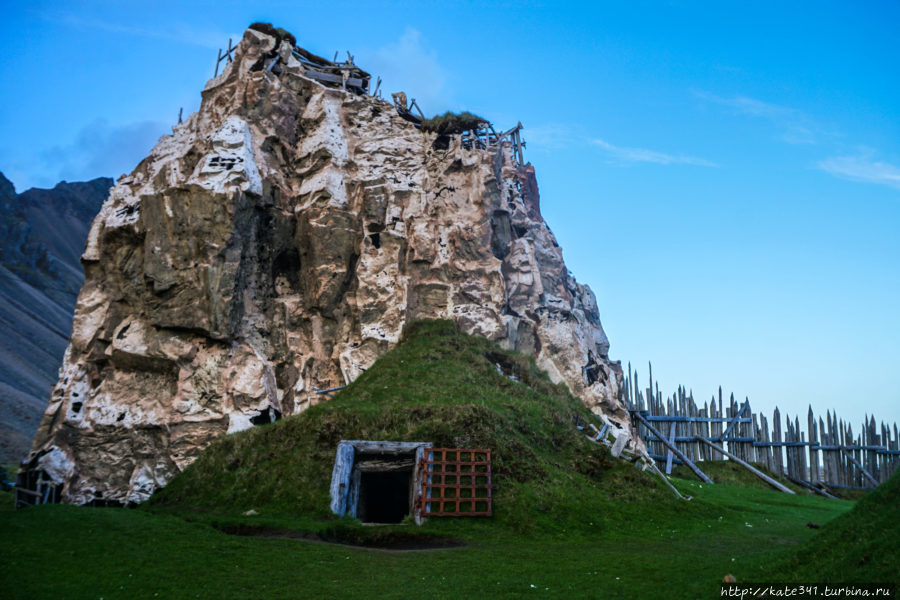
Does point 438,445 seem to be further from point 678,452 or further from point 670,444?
point 670,444

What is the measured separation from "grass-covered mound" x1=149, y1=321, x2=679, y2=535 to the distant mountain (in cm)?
4447

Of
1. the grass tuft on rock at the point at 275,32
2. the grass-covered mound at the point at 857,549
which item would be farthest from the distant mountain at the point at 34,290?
the grass-covered mound at the point at 857,549

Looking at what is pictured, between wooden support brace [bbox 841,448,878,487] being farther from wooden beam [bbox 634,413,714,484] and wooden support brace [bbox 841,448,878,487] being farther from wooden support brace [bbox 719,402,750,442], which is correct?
wooden beam [bbox 634,413,714,484]

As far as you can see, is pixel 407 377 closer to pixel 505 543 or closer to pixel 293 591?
pixel 505 543

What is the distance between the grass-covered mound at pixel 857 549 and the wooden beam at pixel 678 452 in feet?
74.4

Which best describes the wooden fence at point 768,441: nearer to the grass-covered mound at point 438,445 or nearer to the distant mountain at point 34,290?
the grass-covered mound at point 438,445

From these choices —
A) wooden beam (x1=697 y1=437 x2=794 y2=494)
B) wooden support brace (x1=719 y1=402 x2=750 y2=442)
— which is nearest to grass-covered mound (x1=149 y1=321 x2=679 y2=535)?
wooden beam (x1=697 y1=437 x2=794 y2=494)

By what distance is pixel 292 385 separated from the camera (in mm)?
34375

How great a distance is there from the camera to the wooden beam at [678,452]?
3271 cm

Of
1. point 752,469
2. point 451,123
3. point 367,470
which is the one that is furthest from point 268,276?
point 752,469

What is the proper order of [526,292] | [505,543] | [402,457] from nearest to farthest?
[505,543]
[402,457]
[526,292]

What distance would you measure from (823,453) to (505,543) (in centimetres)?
2536

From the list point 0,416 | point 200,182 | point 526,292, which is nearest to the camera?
point 200,182

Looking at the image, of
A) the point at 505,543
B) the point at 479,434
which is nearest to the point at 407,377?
the point at 479,434
